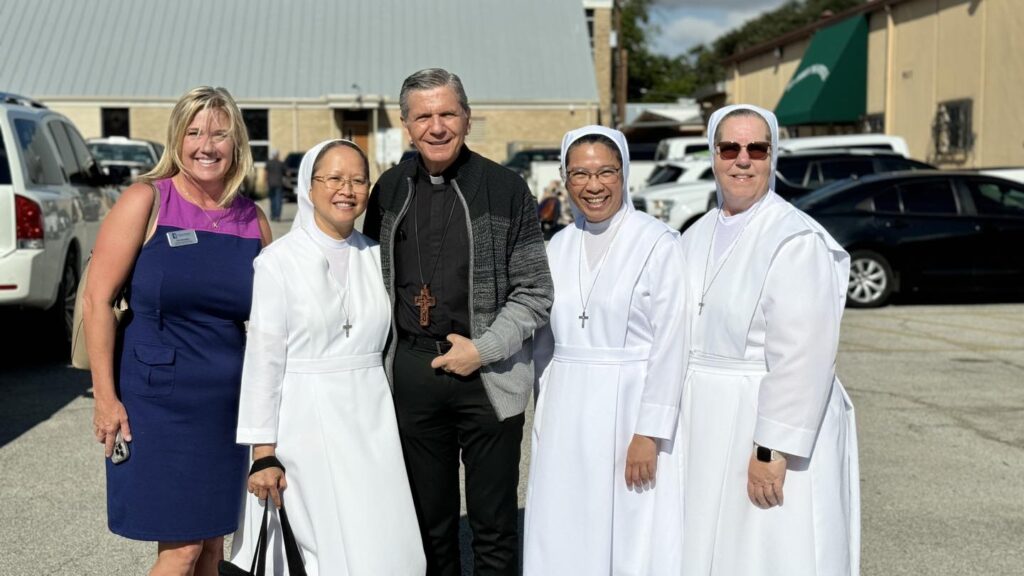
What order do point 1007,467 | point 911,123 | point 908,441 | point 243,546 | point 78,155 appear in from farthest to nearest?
point 911,123, point 78,155, point 908,441, point 1007,467, point 243,546

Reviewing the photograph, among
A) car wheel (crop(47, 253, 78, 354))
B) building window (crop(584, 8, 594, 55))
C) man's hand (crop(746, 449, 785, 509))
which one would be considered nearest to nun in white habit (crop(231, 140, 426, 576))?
man's hand (crop(746, 449, 785, 509))

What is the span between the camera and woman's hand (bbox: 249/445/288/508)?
11.9 ft

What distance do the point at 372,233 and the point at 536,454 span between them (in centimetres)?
99

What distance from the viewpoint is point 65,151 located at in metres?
10.3

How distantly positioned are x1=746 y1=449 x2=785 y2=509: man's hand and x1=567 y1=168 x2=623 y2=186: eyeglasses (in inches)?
41.1

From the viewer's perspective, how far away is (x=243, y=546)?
385 cm

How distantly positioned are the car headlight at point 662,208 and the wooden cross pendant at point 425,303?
1359 centimetres

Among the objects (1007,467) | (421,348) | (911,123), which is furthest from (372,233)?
(911,123)

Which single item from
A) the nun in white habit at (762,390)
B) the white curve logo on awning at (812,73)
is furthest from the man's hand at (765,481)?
the white curve logo on awning at (812,73)

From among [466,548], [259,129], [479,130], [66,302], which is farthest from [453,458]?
[259,129]

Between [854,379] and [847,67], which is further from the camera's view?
[847,67]

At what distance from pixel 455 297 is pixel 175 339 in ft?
3.10

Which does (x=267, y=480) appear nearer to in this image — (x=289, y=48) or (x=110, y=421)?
(x=110, y=421)

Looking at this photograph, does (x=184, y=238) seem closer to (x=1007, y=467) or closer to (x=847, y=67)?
(x=1007, y=467)
